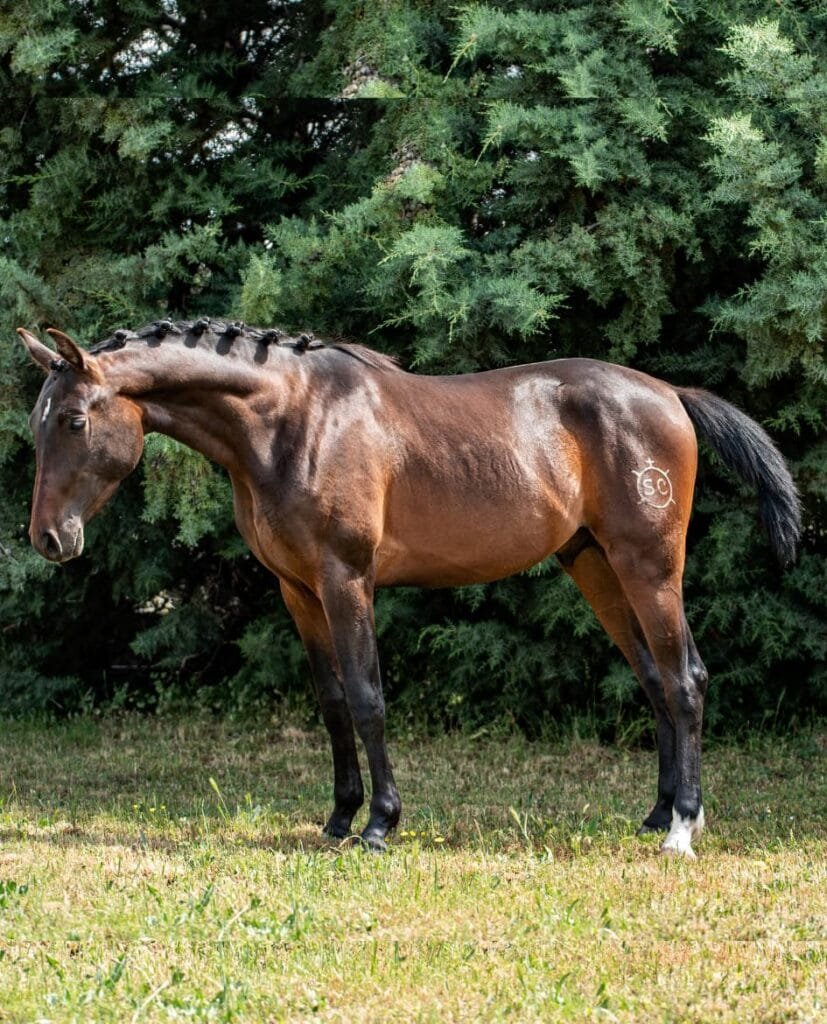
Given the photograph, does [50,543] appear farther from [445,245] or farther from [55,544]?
[445,245]

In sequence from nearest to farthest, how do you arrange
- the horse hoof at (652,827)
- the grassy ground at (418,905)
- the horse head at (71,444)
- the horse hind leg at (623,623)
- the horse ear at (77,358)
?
the grassy ground at (418,905) → the horse ear at (77,358) → the horse head at (71,444) → the horse hoof at (652,827) → the horse hind leg at (623,623)

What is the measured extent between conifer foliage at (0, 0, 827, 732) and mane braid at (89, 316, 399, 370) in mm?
1622

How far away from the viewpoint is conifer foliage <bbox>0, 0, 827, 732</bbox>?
7281 mm

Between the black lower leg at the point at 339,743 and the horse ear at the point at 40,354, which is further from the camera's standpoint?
the black lower leg at the point at 339,743

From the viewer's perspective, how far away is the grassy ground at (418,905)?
348 cm

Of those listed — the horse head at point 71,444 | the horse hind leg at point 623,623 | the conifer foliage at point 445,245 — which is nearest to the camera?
the horse head at point 71,444

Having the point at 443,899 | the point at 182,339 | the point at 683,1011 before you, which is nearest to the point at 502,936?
the point at 443,899

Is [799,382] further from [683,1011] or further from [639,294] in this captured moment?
[683,1011]

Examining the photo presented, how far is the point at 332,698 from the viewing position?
Result: 5.50 meters

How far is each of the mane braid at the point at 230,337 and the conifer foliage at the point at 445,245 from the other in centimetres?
162

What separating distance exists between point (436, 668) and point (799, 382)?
3.01 m

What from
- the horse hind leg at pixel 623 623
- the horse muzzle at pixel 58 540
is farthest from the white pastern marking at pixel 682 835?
the horse muzzle at pixel 58 540

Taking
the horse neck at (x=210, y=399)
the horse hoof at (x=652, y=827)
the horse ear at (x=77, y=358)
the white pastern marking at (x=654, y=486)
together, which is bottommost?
the horse hoof at (x=652, y=827)

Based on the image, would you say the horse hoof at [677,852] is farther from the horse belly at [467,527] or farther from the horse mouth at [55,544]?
the horse mouth at [55,544]
